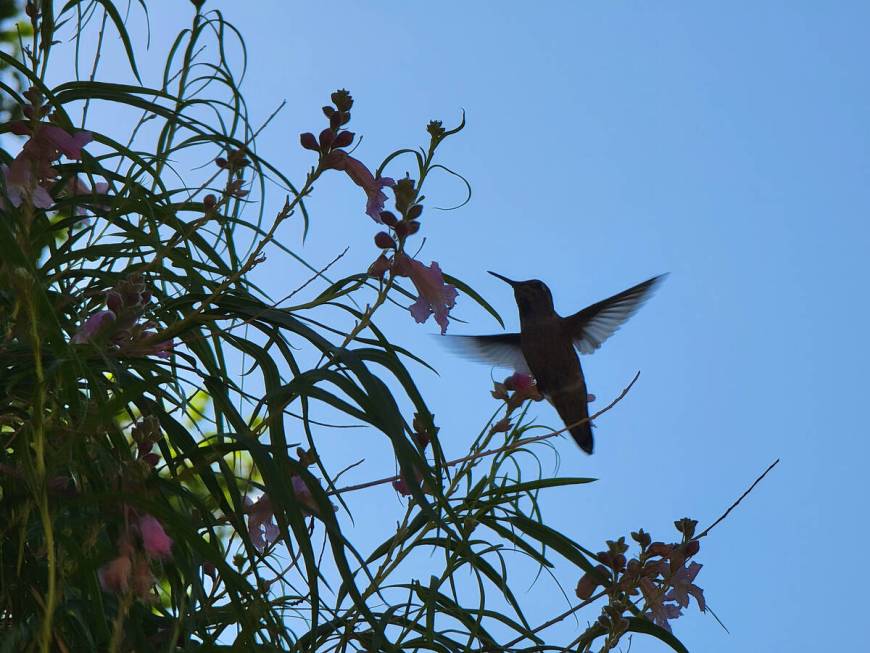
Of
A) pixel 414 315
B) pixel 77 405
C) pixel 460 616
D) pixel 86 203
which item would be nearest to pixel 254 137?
pixel 86 203

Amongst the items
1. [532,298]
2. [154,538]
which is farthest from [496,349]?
[154,538]

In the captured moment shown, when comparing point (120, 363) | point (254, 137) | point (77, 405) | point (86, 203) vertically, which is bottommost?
point (77, 405)

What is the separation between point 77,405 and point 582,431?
2045mm

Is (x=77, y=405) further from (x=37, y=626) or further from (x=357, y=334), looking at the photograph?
(x=357, y=334)

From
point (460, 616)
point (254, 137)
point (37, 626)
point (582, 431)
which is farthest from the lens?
point (582, 431)

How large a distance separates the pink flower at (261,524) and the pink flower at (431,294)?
38 centimetres

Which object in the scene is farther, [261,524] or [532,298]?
[532,298]

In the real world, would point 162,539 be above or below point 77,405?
below

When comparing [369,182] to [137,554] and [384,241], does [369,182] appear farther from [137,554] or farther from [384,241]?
[137,554]

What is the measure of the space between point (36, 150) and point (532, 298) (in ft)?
6.47

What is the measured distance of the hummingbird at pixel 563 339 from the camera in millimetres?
3174

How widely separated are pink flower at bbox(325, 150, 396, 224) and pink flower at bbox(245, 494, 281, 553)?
485 millimetres

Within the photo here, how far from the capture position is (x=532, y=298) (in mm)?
3295

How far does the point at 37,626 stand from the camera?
119 centimetres
